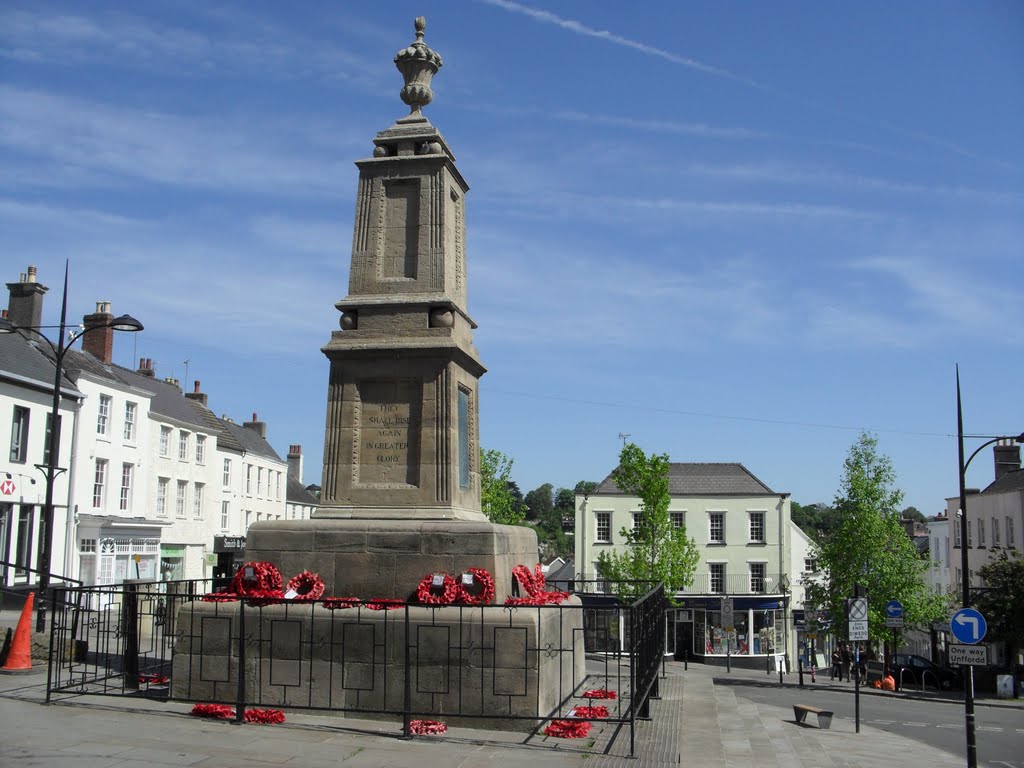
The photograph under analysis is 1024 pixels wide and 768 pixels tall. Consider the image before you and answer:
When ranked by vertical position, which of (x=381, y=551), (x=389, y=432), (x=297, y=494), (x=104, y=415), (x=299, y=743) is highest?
(x=104, y=415)

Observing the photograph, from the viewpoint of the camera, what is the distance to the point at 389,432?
12.8 m

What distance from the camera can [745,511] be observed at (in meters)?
53.7

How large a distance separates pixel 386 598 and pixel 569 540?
134483 millimetres

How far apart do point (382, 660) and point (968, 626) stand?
9.60 meters

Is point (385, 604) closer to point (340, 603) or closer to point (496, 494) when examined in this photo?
point (340, 603)

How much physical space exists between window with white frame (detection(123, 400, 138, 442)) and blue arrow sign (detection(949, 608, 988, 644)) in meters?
30.5

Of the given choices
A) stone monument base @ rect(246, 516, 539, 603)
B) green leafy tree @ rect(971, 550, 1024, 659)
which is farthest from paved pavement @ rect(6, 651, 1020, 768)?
green leafy tree @ rect(971, 550, 1024, 659)

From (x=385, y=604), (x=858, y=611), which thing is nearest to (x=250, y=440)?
(x=858, y=611)

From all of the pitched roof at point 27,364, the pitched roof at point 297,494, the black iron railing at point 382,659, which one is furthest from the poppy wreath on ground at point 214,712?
the pitched roof at point 297,494

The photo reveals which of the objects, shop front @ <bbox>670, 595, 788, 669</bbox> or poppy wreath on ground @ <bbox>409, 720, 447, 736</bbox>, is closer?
poppy wreath on ground @ <bbox>409, 720, 447, 736</bbox>

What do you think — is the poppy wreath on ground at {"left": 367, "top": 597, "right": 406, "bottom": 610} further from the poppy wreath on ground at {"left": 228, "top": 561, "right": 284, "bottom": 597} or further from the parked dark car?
the parked dark car

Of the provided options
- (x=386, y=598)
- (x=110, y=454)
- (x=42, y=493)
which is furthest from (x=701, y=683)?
(x=110, y=454)

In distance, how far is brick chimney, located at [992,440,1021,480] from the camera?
5041 centimetres

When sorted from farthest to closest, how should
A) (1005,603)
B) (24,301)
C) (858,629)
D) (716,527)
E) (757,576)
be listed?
(716,527)
(757,576)
(1005,603)
(24,301)
(858,629)
